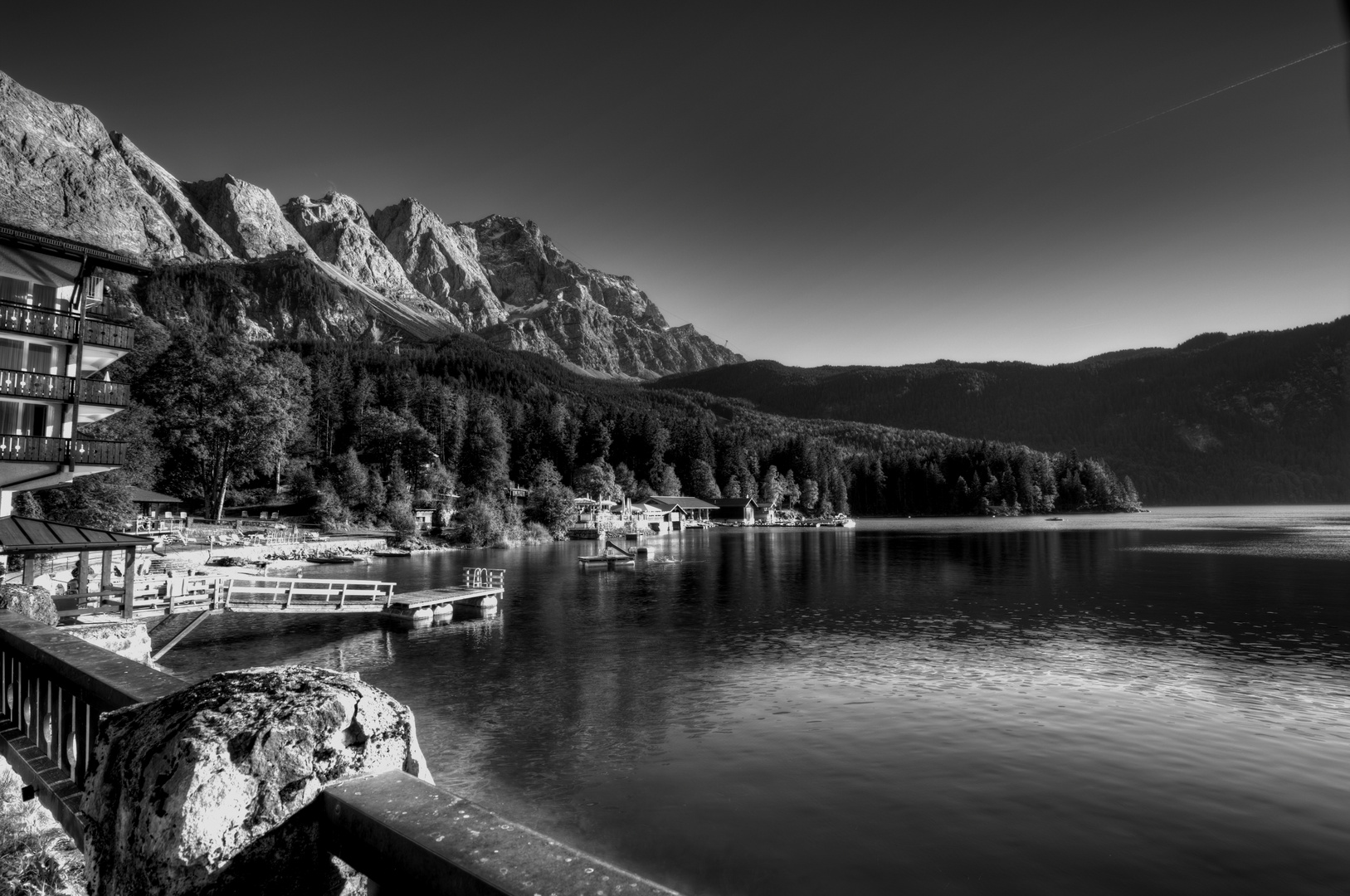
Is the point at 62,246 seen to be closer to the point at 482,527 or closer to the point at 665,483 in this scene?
the point at 482,527

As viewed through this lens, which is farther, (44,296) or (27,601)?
(44,296)

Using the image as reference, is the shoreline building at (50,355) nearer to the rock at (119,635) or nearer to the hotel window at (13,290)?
the hotel window at (13,290)

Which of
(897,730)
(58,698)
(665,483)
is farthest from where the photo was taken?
(665,483)

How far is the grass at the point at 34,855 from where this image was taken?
5168 mm

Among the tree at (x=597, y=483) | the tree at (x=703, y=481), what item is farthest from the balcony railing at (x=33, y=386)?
the tree at (x=703, y=481)

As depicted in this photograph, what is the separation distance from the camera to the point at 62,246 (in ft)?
90.0

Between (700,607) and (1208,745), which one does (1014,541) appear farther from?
(1208,745)

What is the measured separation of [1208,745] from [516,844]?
23.6 metres

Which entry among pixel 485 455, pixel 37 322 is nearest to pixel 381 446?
pixel 485 455

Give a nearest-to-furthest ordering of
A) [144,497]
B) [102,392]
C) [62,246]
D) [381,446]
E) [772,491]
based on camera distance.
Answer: [62,246] → [102,392] → [144,497] → [381,446] → [772,491]

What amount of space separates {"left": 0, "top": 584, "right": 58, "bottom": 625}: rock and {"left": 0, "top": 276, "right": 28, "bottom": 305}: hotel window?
23231mm

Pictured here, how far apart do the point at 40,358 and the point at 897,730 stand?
113ft

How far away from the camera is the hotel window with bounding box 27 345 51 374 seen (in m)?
28.3

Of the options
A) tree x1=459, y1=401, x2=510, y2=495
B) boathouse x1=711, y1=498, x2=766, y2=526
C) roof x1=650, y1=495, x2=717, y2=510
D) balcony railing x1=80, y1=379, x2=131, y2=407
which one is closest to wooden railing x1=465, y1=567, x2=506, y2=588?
balcony railing x1=80, y1=379, x2=131, y2=407
